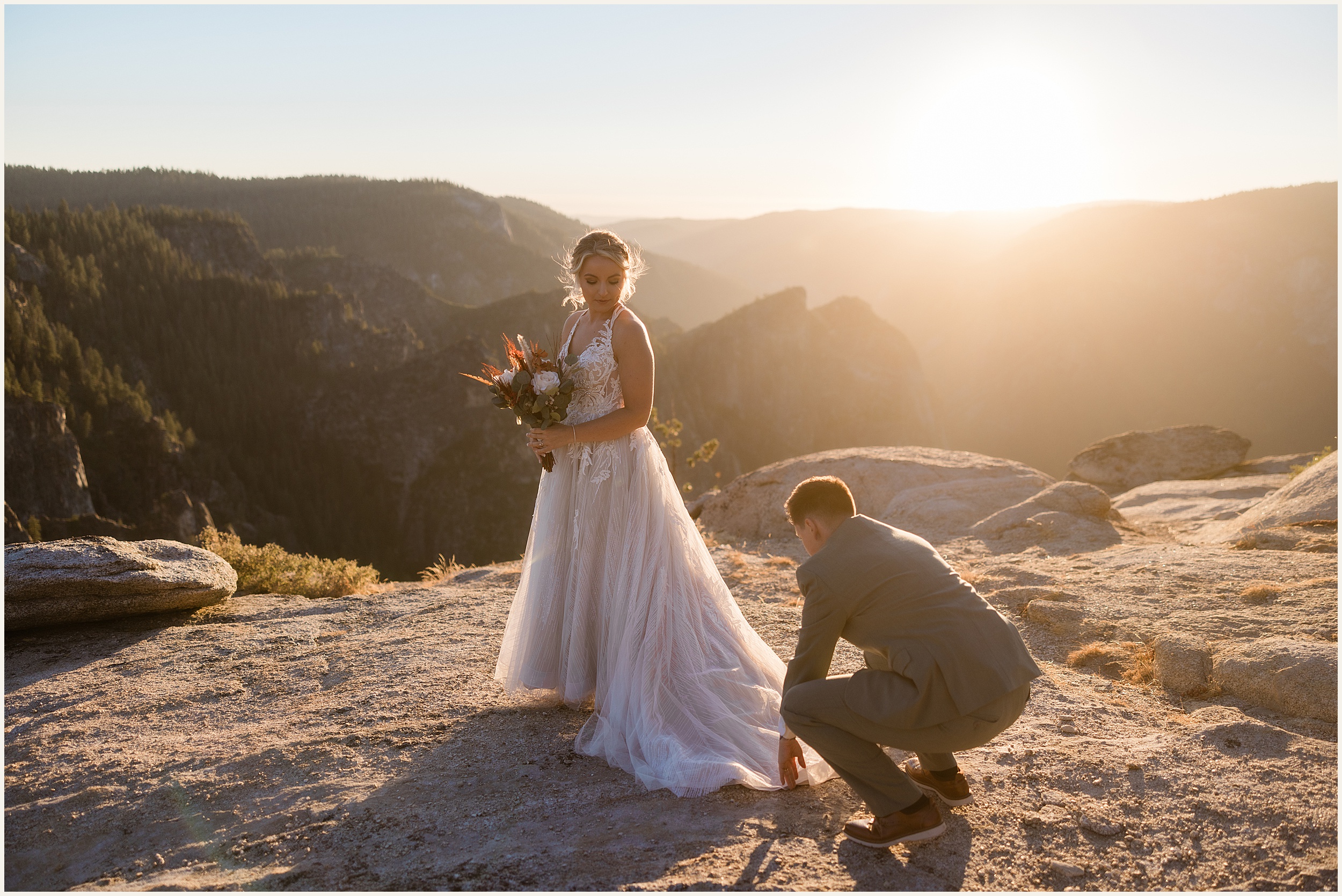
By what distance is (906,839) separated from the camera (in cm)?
278

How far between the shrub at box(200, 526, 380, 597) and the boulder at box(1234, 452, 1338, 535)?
29.3 ft

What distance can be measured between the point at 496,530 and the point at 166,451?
1001 inches

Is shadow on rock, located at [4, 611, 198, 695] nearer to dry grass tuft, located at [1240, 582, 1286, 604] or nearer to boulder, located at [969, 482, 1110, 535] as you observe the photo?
dry grass tuft, located at [1240, 582, 1286, 604]

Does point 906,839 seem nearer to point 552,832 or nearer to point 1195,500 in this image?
point 552,832

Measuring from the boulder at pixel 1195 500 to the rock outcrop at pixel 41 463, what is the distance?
51.0 m

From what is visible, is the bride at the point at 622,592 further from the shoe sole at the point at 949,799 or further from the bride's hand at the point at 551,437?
the shoe sole at the point at 949,799

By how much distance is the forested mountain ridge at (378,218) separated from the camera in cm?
11175

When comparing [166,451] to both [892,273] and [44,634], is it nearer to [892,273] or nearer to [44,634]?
Result: [44,634]

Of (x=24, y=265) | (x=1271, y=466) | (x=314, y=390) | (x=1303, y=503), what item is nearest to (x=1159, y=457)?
(x=1271, y=466)

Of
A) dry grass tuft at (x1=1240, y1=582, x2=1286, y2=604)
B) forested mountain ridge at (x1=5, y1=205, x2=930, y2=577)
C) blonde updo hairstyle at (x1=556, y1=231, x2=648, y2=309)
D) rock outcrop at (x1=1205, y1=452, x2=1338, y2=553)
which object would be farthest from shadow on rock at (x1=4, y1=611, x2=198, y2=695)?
forested mountain ridge at (x1=5, y1=205, x2=930, y2=577)

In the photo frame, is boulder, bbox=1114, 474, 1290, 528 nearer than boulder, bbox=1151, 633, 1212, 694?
No

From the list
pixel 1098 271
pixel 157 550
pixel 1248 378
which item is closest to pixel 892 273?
pixel 1098 271

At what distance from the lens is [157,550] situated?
20.4 ft

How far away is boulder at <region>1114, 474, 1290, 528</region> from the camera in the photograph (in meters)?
9.61
